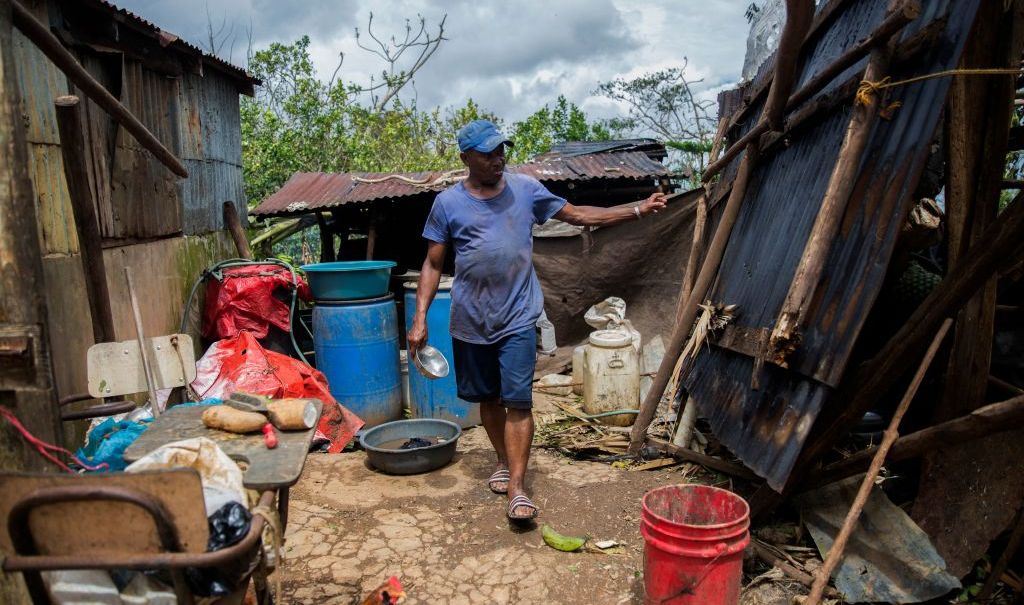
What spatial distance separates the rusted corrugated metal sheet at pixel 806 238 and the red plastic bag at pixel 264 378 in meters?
2.93

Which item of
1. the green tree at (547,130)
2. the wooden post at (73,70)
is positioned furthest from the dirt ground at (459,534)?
the green tree at (547,130)

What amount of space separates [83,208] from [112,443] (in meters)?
1.25

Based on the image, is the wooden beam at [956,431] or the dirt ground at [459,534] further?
the dirt ground at [459,534]

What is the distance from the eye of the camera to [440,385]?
588 cm

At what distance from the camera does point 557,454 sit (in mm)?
5184

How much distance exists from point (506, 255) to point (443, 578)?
178 centimetres

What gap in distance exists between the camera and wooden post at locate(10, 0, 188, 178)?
8.23ft

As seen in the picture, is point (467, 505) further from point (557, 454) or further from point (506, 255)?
point (506, 255)

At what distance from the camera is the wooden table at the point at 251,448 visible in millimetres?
2098

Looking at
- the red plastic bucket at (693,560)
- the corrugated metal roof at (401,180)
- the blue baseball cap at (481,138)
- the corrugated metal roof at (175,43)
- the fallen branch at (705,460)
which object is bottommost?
the fallen branch at (705,460)

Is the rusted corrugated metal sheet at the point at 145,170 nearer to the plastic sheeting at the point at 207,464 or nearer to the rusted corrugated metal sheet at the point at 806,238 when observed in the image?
the plastic sheeting at the point at 207,464

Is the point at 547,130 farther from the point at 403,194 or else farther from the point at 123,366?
the point at 123,366

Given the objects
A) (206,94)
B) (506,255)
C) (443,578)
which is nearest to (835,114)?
(506,255)

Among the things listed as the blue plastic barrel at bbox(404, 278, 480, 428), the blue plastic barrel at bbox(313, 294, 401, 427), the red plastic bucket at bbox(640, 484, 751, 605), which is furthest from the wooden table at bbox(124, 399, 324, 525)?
the blue plastic barrel at bbox(404, 278, 480, 428)
